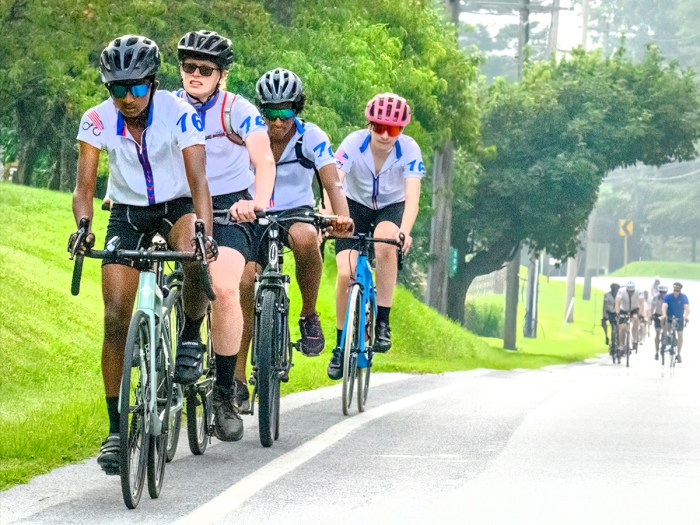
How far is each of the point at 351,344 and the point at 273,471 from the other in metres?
2.97

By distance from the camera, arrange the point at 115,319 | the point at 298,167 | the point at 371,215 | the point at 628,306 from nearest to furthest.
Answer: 1. the point at 115,319
2. the point at 298,167
3. the point at 371,215
4. the point at 628,306

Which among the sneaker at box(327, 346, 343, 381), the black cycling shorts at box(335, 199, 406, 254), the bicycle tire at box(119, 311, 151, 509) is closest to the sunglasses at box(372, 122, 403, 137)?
the black cycling shorts at box(335, 199, 406, 254)

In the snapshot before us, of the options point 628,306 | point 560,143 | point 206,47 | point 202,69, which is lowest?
point 628,306

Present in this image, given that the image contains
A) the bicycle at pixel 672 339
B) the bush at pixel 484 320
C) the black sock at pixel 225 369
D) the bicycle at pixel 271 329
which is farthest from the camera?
the bush at pixel 484 320

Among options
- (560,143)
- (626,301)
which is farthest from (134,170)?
(560,143)

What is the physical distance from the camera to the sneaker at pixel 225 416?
29.3 ft

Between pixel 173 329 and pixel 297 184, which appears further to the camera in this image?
pixel 297 184

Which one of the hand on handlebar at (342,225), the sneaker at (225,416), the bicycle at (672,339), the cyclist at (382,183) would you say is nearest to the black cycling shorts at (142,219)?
the sneaker at (225,416)

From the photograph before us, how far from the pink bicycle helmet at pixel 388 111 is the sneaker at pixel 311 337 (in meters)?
1.82

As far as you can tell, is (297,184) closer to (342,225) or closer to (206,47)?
(342,225)

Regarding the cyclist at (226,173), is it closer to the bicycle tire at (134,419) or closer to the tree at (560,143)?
the bicycle tire at (134,419)

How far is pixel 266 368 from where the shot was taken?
29.7 feet

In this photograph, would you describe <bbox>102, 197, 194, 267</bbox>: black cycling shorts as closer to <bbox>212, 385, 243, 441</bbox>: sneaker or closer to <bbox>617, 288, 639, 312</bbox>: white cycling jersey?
<bbox>212, 385, 243, 441</bbox>: sneaker

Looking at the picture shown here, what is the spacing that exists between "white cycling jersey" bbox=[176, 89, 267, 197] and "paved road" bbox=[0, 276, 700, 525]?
1372mm
